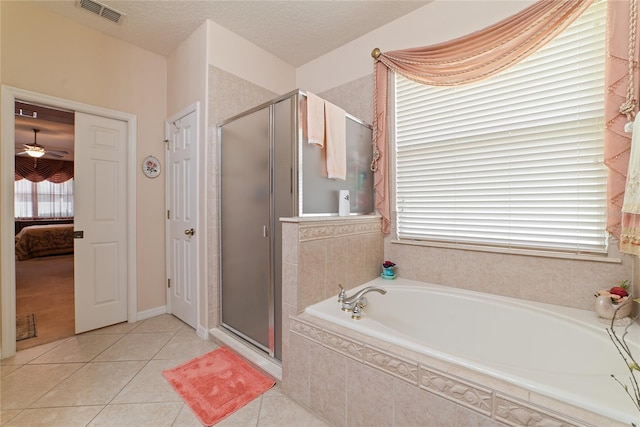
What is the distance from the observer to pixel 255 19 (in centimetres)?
224

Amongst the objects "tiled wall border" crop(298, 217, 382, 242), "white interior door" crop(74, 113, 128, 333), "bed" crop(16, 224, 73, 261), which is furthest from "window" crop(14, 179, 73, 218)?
"tiled wall border" crop(298, 217, 382, 242)

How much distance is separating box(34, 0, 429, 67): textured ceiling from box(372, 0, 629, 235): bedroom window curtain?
343mm

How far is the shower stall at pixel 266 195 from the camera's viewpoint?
1.73 m

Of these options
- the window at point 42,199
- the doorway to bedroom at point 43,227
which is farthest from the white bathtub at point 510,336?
the window at point 42,199

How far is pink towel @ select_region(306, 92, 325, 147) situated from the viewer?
1.69 m

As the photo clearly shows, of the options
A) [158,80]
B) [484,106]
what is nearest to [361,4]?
[484,106]

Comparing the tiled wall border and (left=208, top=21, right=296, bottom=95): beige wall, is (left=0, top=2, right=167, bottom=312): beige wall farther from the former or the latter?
the tiled wall border

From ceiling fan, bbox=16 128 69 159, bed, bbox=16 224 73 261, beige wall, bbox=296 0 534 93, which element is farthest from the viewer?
bed, bbox=16 224 73 261

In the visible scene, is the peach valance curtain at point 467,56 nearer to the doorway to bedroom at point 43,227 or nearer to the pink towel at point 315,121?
the pink towel at point 315,121

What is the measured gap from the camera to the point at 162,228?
9.16 feet

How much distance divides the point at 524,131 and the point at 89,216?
142 inches

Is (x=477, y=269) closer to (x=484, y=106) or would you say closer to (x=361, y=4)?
(x=484, y=106)

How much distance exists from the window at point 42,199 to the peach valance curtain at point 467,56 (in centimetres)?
911

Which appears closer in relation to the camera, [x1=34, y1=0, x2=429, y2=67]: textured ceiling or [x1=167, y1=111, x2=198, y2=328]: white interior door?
[x1=34, y1=0, x2=429, y2=67]: textured ceiling
